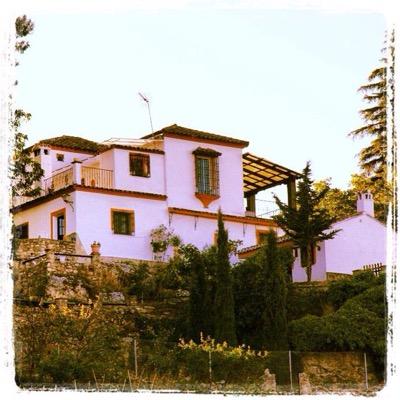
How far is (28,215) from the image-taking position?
38312 millimetres

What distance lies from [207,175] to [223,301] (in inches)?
527

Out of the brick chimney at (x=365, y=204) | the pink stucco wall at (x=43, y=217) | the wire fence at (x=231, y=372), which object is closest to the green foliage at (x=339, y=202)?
the brick chimney at (x=365, y=204)

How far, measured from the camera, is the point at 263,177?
43.7 meters

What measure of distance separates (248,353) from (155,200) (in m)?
15.2

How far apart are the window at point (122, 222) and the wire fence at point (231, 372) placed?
1201cm

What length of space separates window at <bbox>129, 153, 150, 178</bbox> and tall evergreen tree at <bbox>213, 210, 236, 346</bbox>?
1060cm

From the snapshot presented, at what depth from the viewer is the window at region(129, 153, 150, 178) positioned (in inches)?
1512

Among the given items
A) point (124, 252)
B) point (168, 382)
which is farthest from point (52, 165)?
point (168, 382)

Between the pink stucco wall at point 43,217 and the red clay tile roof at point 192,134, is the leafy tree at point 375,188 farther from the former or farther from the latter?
the pink stucco wall at point 43,217

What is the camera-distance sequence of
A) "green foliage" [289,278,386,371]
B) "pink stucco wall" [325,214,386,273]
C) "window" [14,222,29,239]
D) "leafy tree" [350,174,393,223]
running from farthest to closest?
"leafy tree" [350,174,393,223]
"window" [14,222,29,239]
"pink stucco wall" [325,214,386,273]
"green foliage" [289,278,386,371]

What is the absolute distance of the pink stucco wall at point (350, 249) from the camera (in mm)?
37562

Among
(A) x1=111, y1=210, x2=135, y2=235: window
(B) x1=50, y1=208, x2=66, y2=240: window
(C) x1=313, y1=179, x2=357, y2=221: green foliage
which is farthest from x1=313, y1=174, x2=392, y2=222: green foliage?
(B) x1=50, y1=208, x2=66, y2=240: window

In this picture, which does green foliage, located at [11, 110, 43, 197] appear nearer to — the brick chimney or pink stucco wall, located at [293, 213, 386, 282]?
pink stucco wall, located at [293, 213, 386, 282]

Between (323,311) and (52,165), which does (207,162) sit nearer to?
(52,165)
